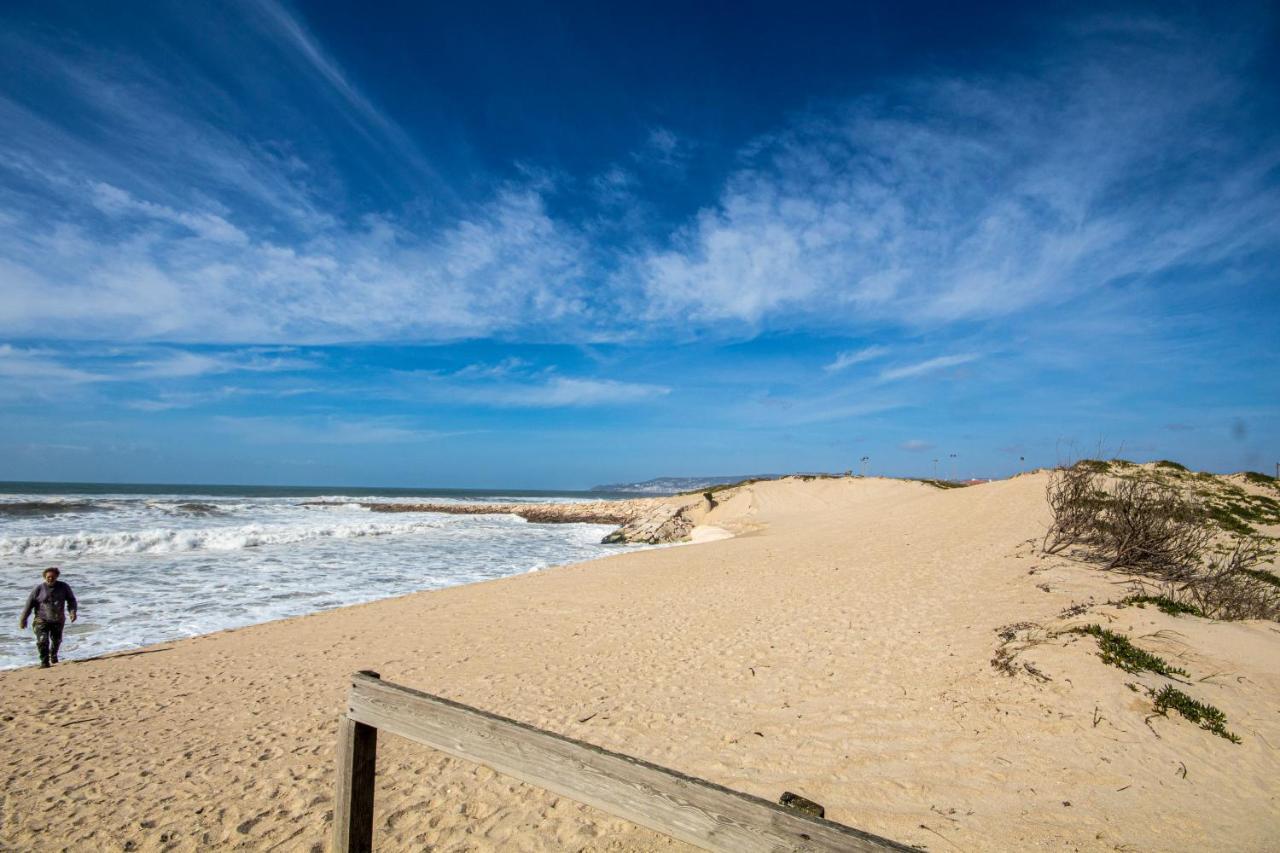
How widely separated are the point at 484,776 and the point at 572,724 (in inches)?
53.8

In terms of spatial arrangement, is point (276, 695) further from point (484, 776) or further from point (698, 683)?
point (698, 683)

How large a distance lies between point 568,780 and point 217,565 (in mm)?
22284

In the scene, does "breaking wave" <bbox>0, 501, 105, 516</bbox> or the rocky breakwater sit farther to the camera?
"breaking wave" <bbox>0, 501, 105, 516</bbox>

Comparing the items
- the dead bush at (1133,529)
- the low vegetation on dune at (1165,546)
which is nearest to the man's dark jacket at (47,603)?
the low vegetation on dune at (1165,546)

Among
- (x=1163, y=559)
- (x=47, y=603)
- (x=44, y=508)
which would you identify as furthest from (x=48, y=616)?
(x=44, y=508)

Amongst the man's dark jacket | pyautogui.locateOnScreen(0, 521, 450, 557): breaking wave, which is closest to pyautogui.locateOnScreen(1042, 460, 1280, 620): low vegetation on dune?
the man's dark jacket

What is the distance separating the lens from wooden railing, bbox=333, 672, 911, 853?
209 centimetres

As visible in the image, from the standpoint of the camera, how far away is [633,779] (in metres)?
2.46

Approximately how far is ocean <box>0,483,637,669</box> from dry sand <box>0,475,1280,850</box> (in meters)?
2.13

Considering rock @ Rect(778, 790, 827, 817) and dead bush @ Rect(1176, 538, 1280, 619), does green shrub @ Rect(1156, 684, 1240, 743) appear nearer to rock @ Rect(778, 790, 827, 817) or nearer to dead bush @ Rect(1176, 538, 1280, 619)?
dead bush @ Rect(1176, 538, 1280, 619)

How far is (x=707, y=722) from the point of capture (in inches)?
274

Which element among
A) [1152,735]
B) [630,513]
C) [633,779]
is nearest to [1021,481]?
[1152,735]

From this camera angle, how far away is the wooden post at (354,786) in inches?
135

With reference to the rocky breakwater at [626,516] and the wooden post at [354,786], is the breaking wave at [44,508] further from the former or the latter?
the wooden post at [354,786]
